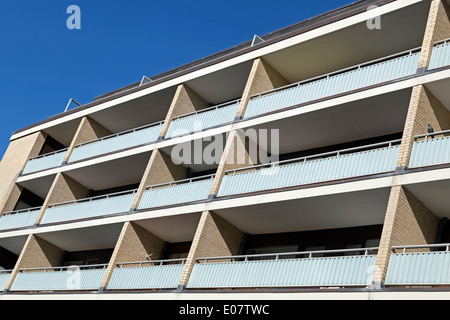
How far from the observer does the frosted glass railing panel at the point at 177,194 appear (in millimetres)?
22156

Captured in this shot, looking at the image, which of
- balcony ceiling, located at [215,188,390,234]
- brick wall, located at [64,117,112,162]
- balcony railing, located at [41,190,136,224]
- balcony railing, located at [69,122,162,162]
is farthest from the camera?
brick wall, located at [64,117,112,162]

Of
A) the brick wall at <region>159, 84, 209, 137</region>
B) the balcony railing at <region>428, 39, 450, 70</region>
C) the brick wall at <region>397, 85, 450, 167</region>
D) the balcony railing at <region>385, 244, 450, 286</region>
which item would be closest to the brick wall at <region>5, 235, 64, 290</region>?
the brick wall at <region>159, 84, 209, 137</region>

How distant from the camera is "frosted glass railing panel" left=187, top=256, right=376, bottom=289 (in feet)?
51.9

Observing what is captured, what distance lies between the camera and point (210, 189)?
2164cm

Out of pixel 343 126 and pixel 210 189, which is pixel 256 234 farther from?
pixel 343 126

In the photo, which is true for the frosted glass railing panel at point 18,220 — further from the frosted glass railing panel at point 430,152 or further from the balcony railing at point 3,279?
the frosted glass railing panel at point 430,152

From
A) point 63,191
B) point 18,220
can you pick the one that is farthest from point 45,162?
point 18,220

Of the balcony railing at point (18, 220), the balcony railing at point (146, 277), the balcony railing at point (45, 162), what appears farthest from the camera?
the balcony railing at point (45, 162)

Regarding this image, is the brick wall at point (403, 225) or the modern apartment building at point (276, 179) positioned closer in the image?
the brick wall at point (403, 225)

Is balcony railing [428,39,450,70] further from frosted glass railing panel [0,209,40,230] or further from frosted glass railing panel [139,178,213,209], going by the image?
frosted glass railing panel [0,209,40,230]

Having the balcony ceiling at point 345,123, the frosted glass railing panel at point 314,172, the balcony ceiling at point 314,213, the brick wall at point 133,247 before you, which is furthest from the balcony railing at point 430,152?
the brick wall at point 133,247

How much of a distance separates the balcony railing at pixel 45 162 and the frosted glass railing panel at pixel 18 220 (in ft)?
9.07

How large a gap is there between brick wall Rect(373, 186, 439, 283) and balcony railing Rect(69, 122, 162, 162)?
42.7 ft
